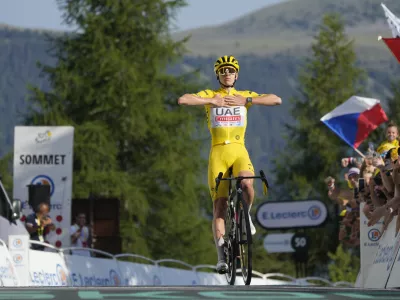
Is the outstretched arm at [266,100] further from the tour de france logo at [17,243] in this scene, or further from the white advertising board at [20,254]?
the tour de france logo at [17,243]

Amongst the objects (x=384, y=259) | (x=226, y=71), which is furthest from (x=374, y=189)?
(x=226, y=71)

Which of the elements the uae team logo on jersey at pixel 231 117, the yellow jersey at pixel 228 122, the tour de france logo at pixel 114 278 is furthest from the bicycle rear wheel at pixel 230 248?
the tour de france logo at pixel 114 278

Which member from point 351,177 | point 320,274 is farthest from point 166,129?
point 351,177

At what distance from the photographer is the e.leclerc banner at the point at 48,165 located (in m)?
26.2

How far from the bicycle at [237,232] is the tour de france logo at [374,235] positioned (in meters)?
3.75

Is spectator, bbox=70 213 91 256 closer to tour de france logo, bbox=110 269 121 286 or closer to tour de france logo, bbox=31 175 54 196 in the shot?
tour de france logo, bbox=31 175 54 196

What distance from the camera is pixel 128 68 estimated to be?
2002 inches

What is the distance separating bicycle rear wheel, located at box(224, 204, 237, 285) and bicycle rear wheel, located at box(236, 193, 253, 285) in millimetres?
129

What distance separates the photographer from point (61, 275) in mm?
20141

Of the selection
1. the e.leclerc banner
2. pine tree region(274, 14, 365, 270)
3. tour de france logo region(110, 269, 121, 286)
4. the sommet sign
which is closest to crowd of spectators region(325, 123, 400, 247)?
tour de france logo region(110, 269, 121, 286)

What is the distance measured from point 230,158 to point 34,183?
11953 mm

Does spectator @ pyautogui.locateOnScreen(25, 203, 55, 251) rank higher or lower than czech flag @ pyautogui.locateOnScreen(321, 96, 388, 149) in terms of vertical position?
lower

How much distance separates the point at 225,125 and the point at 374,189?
340cm

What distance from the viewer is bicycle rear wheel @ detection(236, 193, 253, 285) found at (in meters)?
14.4
